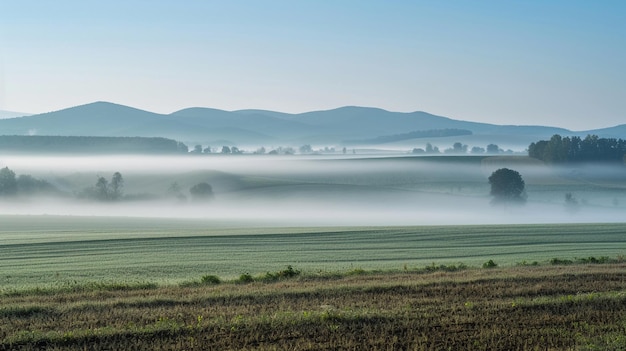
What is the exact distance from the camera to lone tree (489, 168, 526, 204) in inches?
3807

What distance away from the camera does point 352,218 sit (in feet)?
285

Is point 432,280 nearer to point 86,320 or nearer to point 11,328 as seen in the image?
point 86,320

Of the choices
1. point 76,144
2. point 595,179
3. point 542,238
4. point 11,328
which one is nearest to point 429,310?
point 11,328

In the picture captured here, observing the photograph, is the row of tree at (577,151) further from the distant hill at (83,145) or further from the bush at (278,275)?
the bush at (278,275)

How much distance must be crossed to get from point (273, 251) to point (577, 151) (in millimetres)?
101296

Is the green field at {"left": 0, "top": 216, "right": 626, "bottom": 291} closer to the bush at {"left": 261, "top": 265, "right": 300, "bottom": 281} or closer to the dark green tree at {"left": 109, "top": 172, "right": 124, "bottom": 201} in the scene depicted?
the bush at {"left": 261, "top": 265, "right": 300, "bottom": 281}

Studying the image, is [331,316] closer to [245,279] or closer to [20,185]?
[245,279]

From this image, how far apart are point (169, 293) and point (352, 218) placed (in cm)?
6848

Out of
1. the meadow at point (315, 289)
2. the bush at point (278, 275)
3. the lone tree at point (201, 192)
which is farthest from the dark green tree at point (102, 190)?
the bush at point (278, 275)

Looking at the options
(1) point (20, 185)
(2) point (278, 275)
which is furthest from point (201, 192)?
(2) point (278, 275)

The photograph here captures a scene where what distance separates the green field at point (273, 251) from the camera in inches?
1073

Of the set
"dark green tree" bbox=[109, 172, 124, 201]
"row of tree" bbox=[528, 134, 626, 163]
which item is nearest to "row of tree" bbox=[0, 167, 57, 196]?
"dark green tree" bbox=[109, 172, 124, 201]

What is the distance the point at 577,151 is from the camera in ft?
416

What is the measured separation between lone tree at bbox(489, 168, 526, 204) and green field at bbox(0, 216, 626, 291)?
41.2 m
